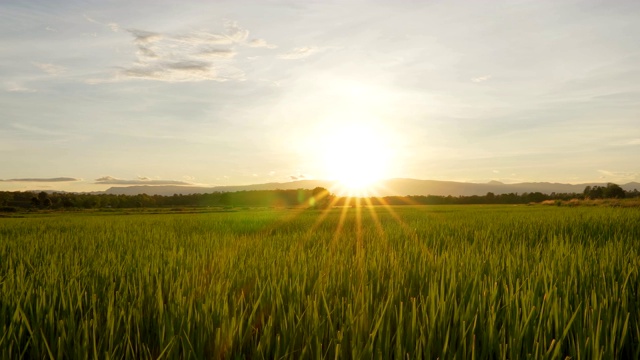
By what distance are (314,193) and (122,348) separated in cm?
5255

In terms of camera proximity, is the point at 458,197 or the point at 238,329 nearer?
the point at 238,329

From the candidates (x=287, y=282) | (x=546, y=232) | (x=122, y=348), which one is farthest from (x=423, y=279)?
(x=546, y=232)

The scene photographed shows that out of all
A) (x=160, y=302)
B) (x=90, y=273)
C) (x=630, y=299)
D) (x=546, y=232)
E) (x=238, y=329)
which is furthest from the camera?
(x=546, y=232)

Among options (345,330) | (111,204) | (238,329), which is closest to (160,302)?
(238,329)

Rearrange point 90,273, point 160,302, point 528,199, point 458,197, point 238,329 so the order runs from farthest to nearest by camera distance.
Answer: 1. point 458,197
2. point 528,199
3. point 90,273
4. point 160,302
5. point 238,329

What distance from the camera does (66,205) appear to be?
5097 centimetres

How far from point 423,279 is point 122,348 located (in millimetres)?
1862

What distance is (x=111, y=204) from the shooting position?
5219cm

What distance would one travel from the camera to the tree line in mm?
47281

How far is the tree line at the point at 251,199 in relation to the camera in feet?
155

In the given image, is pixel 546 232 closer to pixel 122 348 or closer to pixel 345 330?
pixel 345 330

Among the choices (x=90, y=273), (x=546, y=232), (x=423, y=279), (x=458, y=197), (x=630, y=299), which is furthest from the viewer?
(x=458, y=197)

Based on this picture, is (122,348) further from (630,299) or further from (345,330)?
(630,299)

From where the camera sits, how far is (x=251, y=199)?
2307 inches
